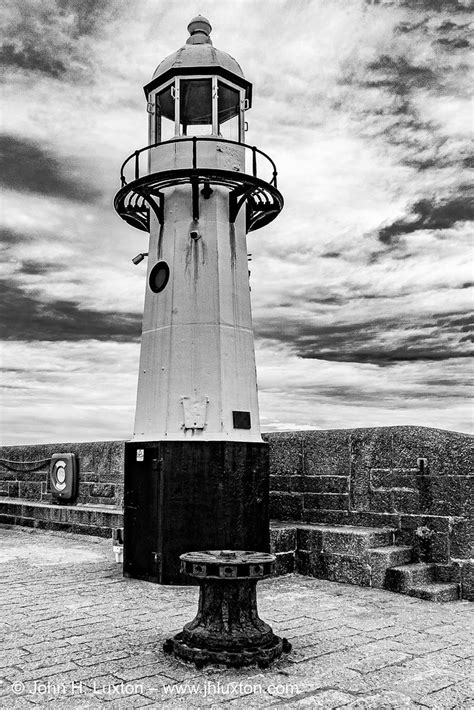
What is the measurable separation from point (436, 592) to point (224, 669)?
3.21 m

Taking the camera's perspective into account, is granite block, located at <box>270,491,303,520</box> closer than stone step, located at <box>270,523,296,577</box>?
No

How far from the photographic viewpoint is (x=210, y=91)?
9156 millimetres

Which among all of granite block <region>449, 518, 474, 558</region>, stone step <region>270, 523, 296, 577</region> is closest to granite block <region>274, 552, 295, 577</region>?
stone step <region>270, 523, 296, 577</region>

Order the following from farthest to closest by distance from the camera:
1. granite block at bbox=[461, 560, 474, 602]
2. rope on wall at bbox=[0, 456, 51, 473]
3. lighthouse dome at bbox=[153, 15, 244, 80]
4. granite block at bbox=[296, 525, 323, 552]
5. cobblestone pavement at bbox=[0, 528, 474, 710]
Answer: rope on wall at bbox=[0, 456, 51, 473] < lighthouse dome at bbox=[153, 15, 244, 80] < granite block at bbox=[296, 525, 323, 552] < granite block at bbox=[461, 560, 474, 602] < cobblestone pavement at bbox=[0, 528, 474, 710]

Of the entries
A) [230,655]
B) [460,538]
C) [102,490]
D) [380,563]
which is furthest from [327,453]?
[102,490]

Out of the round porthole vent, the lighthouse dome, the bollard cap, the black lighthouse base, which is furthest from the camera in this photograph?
the lighthouse dome

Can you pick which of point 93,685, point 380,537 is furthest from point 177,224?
point 93,685

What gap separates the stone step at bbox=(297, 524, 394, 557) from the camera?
7.66m

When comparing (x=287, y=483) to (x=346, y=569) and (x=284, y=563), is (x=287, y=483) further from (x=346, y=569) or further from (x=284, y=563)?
(x=346, y=569)

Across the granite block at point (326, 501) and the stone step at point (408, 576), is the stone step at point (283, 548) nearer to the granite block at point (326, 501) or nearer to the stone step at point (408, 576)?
the granite block at point (326, 501)

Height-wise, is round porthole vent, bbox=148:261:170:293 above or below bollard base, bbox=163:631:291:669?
above

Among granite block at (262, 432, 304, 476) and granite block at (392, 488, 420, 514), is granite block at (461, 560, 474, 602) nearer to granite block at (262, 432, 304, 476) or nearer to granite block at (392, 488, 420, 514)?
granite block at (392, 488, 420, 514)

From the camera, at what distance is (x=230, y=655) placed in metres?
4.63

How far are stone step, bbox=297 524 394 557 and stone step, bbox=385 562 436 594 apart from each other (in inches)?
14.9
